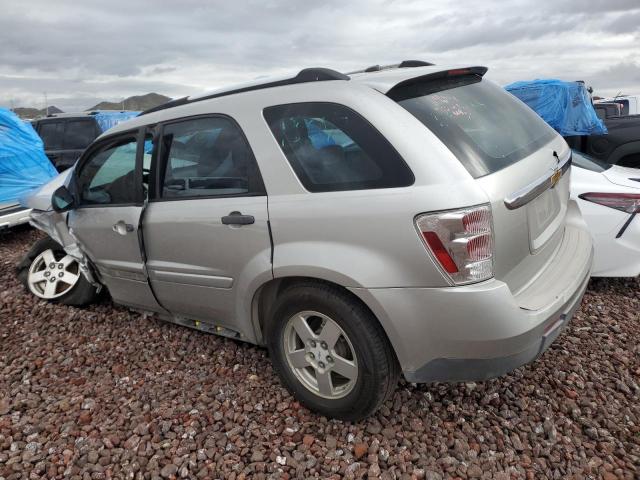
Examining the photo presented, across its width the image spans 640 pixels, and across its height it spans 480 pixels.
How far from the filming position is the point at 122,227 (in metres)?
3.23

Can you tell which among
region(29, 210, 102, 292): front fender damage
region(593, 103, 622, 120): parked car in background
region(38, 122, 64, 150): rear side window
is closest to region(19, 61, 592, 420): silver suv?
region(29, 210, 102, 292): front fender damage

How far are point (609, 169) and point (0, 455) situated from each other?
4984 millimetres

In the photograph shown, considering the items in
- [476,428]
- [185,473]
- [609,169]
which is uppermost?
[609,169]

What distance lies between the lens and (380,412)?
263 centimetres

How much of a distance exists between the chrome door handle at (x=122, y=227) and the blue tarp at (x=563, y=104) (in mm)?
7101

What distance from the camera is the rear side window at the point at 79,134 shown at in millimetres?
10664

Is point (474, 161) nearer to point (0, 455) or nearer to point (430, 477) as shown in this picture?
point (430, 477)

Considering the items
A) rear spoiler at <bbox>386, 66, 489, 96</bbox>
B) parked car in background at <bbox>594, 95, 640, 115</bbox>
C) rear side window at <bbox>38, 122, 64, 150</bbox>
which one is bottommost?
parked car in background at <bbox>594, 95, 640, 115</bbox>

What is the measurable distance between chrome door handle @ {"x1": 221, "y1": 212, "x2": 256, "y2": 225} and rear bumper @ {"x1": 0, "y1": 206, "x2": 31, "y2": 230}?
16.5 ft

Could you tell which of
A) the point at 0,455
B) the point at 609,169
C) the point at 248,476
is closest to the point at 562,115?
the point at 609,169

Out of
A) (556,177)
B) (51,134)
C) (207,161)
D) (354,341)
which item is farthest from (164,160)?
(51,134)

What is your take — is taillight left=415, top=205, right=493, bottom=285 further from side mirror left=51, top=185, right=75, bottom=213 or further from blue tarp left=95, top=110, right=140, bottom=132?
blue tarp left=95, top=110, right=140, bottom=132

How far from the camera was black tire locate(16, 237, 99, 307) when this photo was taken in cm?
419

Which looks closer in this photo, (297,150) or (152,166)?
(297,150)
